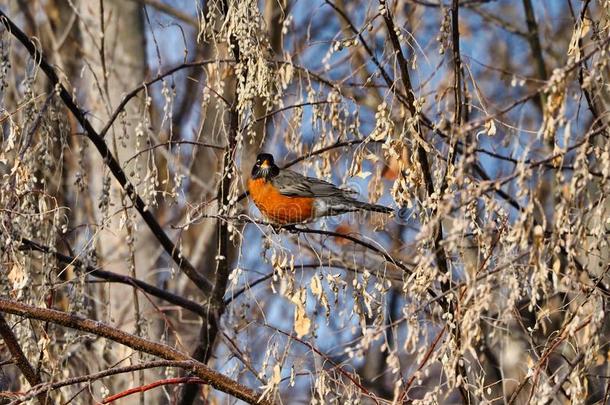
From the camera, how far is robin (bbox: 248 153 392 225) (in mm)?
4734

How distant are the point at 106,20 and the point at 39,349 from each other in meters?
3.07

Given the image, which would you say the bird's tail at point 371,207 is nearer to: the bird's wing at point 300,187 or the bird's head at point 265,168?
the bird's wing at point 300,187

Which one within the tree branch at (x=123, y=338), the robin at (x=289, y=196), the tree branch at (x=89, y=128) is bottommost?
the tree branch at (x=123, y=338)

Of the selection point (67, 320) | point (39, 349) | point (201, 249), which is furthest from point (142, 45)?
point (67, 320)

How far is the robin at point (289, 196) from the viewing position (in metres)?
4.73

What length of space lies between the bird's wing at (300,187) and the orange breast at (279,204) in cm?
3

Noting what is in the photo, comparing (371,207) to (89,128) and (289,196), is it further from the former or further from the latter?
(289,196)

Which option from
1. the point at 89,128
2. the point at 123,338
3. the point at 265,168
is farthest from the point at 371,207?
the point at 265,168

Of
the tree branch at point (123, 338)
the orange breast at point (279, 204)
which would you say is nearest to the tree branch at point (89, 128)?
the tree branch at point (123, 338)

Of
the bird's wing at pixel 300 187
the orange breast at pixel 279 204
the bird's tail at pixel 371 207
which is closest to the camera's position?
the bird's tail at pixel 371 207

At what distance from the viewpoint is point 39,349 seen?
3.45 meters

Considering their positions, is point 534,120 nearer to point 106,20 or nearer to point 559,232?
point 106,20

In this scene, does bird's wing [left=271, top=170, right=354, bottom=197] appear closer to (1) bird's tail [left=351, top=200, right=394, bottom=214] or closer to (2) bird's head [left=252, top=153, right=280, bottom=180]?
(2) bird's head [left=252, top=153, right=280, bottom=180]

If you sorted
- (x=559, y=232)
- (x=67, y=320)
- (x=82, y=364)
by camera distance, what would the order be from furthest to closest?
(x=82, y=364)
(x=67, y=320)
(x=559, y=232)
